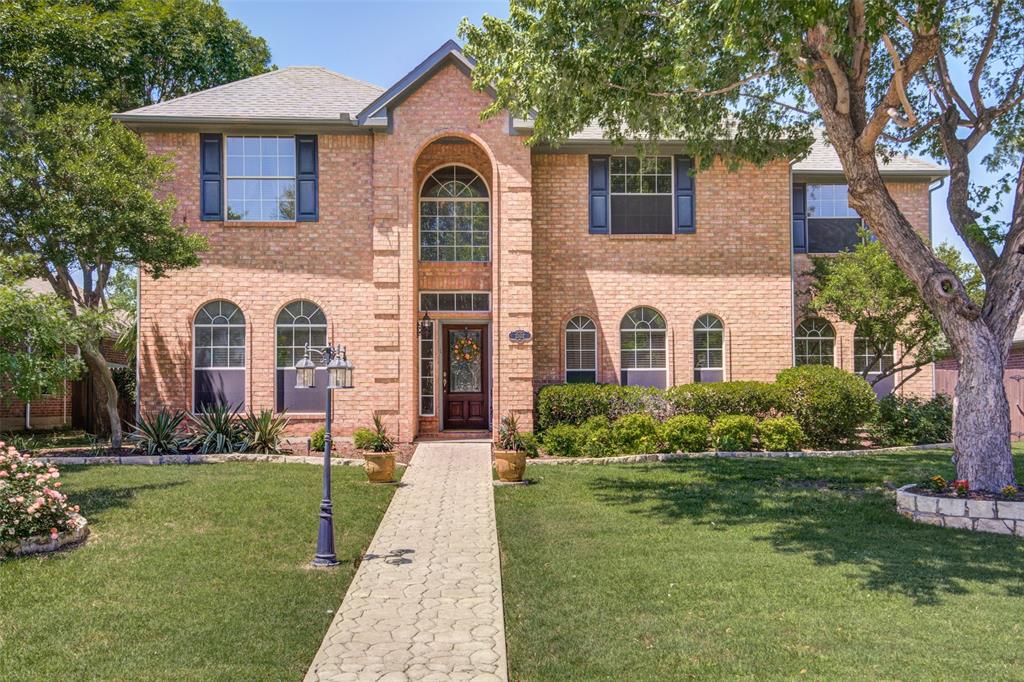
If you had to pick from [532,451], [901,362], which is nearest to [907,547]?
[532,451]

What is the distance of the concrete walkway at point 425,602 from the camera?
5.42 meters

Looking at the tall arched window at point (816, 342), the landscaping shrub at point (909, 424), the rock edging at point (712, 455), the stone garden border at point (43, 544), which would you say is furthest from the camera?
the tall arched window at point (816, 342)

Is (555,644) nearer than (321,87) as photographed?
Yes

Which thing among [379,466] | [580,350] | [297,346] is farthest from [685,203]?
[379,466]

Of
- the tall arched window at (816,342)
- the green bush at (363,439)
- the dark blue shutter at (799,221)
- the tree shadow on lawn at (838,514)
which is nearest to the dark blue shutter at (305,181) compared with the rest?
the green bush at (363,439)

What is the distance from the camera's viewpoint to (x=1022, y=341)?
20000 millimetres

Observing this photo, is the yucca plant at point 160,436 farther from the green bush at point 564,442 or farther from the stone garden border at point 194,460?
the green bush at point 564,442

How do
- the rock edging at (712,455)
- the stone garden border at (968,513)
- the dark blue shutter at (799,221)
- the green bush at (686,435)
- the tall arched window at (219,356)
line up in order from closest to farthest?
the stone garden border at (968,513)
the rock edging at (712,455)
the green bush at (686,435)
the tall arched window at (219,356)
the dark blue shutter at (799,221)

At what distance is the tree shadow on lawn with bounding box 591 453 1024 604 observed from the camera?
724 centimetres

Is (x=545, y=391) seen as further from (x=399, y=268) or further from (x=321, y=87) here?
(x=321, y=87)

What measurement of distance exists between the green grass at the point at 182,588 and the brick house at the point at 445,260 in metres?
5.38

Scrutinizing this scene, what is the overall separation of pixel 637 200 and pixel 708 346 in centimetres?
361

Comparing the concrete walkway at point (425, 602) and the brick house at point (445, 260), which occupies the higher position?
the brick house at point (445, 260)

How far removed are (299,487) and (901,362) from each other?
522 inches
